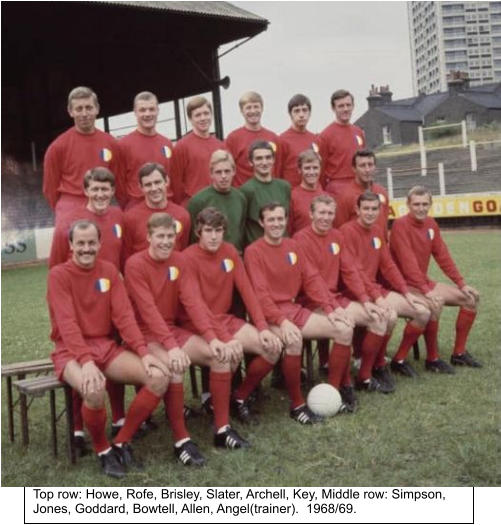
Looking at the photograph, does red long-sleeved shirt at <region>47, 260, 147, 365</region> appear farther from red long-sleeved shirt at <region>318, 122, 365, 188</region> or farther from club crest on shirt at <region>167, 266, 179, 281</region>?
red long-sleeved shirt at <region>318, 122, 365, 188</region>

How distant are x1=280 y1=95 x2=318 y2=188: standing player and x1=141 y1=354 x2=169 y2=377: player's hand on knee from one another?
2291 mm

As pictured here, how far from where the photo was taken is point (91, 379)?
3.39 meters

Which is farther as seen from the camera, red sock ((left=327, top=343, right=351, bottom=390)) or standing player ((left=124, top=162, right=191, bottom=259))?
red sock ((left=327, top=343, right=351, bottom=390))

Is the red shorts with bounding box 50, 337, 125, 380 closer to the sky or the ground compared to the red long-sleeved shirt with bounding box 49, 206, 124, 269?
closer to the ground

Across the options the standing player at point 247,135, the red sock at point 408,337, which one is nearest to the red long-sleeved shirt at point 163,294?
the standing player at point 247,135

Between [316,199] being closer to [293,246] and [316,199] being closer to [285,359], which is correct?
[293,246]

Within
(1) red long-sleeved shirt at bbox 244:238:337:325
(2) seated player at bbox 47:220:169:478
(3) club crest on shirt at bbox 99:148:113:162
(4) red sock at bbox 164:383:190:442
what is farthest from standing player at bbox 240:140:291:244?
(4) red sock at bbox 164:383:190:442

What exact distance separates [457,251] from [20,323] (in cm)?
837

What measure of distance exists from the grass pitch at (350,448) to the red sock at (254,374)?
22cm

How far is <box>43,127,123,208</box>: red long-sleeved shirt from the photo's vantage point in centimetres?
436

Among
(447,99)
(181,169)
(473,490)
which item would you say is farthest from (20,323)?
(447,99)

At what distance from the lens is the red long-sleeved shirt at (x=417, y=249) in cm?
531

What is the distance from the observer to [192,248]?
420cm

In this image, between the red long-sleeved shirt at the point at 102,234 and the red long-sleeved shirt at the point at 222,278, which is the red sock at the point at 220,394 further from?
the red long-sleeved shirt at the point at 102,234
